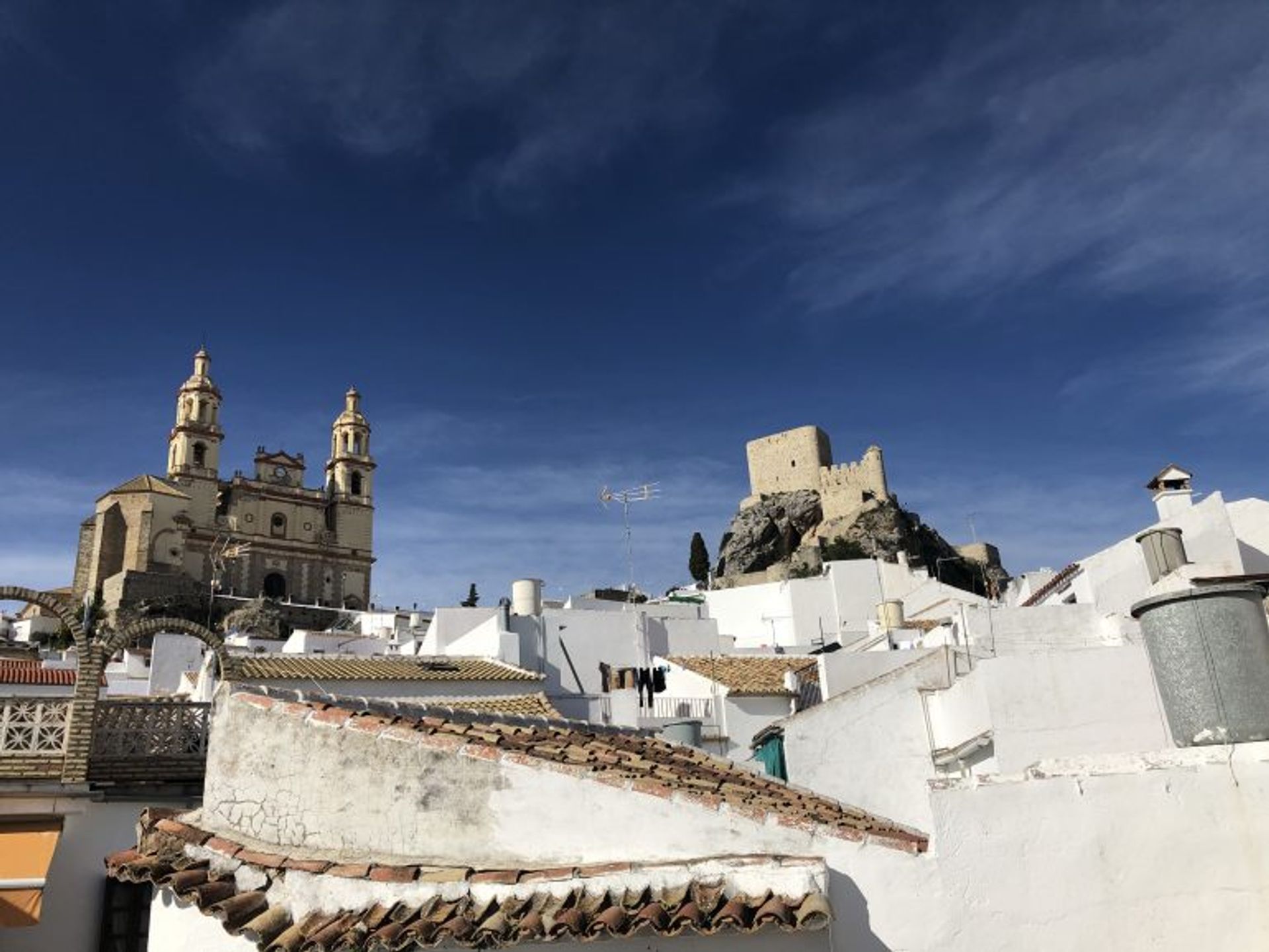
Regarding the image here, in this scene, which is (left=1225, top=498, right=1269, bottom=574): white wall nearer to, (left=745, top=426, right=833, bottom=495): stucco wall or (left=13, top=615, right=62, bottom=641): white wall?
(left=13, top=615, right=62, bottom=641): white wall

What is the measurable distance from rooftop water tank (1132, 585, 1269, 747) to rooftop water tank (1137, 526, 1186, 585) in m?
7.90

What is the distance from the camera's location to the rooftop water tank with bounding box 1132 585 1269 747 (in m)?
6.46

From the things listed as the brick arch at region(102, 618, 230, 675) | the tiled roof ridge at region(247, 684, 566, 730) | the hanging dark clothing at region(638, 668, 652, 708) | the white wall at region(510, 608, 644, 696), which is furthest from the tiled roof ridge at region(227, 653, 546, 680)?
the tiled roof ridge at region(247, 684, 566, 730)

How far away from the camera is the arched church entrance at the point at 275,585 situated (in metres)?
73.5

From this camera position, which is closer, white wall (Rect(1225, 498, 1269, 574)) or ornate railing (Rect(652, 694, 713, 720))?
white wall (Rect(1225, 498, 1269, 574))

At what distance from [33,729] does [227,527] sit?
66249 mm

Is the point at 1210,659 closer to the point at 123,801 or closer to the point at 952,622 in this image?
the point at 123,801

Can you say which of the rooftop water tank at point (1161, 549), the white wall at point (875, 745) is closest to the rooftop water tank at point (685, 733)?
the white wall at point (875, 745)

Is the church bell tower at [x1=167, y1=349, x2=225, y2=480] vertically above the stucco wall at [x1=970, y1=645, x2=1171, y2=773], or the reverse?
the church bell tower at [x1=167, y1=349, x2=225, y2=480]

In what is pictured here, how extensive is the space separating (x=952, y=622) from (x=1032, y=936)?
15605 millimetres

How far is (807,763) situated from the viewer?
14711mm

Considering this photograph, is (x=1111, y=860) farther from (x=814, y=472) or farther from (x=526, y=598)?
(x=814, y=472)

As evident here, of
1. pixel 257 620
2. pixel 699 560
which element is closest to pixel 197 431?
pixel 257 620

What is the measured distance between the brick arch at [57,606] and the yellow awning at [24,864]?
6.36ft
